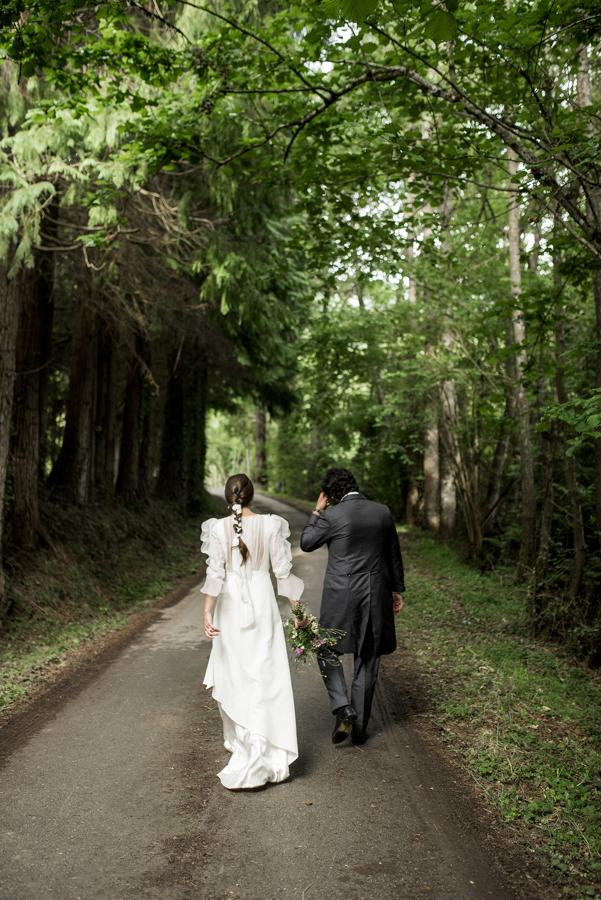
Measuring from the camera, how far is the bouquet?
5.45 m

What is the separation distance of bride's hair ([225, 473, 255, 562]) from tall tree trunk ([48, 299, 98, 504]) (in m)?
9.26

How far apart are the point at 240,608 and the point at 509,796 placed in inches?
83.8

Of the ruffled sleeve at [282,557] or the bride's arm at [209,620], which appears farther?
the ruffled sleeve at [282,557]

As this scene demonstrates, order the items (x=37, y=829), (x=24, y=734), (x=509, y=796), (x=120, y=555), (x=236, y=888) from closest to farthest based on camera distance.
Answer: (x=236, y=888) → (x=37, y=829) → (x=509, y=796) → (x=24, y=734) → (x=120, y=555)

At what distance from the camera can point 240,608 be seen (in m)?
5.17

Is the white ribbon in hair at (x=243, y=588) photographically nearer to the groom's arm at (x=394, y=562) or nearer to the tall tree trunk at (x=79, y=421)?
the groom's arm at (x=394, y=562)

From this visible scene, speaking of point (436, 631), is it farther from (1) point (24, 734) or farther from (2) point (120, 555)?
(2) point (120, 555)

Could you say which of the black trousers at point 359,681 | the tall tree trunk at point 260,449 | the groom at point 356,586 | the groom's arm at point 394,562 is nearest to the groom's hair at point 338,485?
the groom at point 356,586

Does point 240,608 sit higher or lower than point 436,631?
higher

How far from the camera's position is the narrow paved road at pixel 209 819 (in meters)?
3.63

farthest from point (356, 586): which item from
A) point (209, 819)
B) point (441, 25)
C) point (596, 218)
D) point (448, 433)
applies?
point (448, 433)

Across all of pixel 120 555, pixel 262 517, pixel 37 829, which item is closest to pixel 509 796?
pixel 262 517

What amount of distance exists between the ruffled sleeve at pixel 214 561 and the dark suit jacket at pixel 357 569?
2.72 ft

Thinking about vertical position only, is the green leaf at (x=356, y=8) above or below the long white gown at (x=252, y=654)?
above
